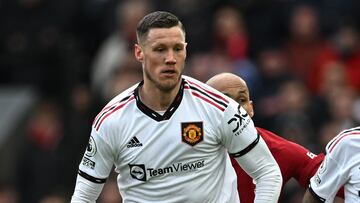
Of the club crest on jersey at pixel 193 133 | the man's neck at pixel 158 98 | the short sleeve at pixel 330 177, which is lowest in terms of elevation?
the short sleeve at pixel 330 177

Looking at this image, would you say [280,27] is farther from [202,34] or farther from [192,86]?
[192,86]

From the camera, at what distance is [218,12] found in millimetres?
14805

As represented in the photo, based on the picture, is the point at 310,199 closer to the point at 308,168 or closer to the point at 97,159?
the point at 308,168

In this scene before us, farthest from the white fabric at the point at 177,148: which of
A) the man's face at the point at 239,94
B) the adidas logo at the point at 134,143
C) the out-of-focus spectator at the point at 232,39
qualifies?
the out-of-focus spectator at the point at 232,39

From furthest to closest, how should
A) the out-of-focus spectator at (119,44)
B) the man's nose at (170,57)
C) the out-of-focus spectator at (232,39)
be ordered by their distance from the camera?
1. the out-of-focus spectator at (119,44)
2. the out-of-focus spectator at (232,39)
3. the man's nose at (170,57)

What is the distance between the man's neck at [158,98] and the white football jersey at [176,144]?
0.11 ft

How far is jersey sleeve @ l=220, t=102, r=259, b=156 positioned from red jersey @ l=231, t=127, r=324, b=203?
643mm

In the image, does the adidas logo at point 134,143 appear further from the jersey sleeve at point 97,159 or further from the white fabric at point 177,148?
the jersey sleeve at point 97,159

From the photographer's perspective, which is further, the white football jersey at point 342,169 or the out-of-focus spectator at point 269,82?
the out-of-focus spectator at point 269,82

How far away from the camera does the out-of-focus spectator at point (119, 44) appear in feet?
48.1

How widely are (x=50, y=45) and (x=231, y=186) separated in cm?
808

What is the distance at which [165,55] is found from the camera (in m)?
7.53

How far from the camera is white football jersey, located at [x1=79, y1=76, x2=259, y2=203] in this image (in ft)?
25.0

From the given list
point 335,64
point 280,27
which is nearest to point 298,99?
point 335,64
